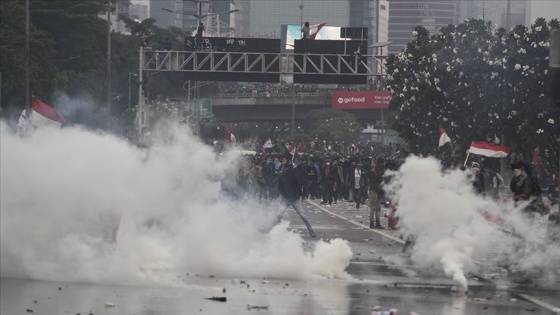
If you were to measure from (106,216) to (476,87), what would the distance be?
37.2m

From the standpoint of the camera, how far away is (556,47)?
17672 millimetres

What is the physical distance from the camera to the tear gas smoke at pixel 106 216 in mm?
17438

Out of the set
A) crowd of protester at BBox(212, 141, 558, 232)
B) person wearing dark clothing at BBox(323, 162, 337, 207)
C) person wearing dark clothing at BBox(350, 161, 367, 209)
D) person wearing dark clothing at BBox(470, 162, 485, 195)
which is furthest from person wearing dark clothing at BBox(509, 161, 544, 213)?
person wearing dark clothing at BBox(323, 162, 337, 207)

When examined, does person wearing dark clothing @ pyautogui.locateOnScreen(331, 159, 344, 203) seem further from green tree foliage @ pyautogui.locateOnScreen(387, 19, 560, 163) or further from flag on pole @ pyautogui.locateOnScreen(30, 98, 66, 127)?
flag on pole @ pyautogui.locateOnScreen(30, 98, 66, 127)

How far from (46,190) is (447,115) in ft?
140

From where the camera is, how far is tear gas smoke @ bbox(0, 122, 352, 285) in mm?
17438

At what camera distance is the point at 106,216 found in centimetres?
1766

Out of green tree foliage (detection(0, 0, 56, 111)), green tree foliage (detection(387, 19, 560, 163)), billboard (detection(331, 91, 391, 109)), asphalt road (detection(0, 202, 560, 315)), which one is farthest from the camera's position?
billboard (detection(331, 91, 391, 109))

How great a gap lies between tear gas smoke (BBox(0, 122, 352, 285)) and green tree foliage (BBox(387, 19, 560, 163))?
29932mm

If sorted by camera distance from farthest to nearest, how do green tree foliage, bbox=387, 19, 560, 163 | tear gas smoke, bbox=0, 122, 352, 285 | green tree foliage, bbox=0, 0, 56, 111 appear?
1. green tree foliage, bbox=0, 0, 56, 111
2. green tree foliage, bbox=387, 19, 560, 163
3. tear gas smoke, bbox=0, 122, 352, 285

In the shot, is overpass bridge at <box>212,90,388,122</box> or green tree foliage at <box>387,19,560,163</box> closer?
green tree foliage at <box>387,19,560,163</box>

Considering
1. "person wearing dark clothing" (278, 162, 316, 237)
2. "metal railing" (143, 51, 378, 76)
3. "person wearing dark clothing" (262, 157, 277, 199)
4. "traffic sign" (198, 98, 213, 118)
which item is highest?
"metal railing" (143, 51, 378, 76)

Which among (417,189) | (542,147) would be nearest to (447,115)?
(542,147)

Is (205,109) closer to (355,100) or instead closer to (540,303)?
(355,100)
